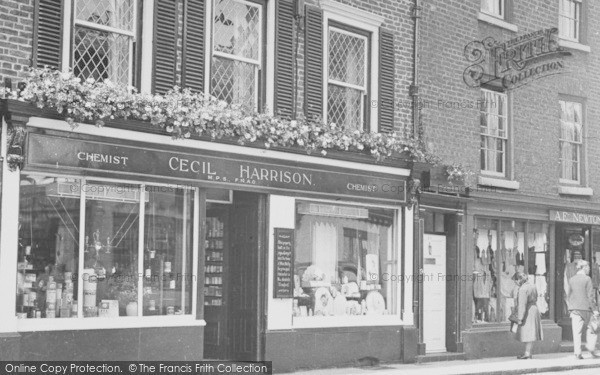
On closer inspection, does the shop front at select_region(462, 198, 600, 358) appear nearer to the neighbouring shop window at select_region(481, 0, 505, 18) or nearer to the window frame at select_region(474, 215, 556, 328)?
the window frame at select_region(474, 215, 556, 328)

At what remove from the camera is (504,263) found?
19.9 m

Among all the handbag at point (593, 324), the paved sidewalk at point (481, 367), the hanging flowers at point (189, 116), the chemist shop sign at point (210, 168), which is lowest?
the paved sidewalk at point (481, 367)

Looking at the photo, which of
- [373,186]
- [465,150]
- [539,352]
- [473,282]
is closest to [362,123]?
[373,186]

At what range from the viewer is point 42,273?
41.1ft

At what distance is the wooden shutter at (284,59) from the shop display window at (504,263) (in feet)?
18.1

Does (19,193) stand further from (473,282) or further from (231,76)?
(473,282)

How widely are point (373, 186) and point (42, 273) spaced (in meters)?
6.30

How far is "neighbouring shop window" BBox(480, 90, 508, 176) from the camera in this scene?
19688 mm

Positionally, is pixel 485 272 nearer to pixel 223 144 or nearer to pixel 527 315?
pixel 527 315

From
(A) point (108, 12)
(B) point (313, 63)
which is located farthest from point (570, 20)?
(A) point (108, 12)

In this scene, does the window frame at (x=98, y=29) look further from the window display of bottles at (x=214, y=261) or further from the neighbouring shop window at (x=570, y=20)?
the neighbouring shop window at (x=570, y=20)

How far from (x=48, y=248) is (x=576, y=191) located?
41.8 ft

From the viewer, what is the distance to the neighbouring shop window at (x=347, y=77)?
16766 mm

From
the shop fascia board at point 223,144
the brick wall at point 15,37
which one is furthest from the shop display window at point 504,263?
the brick wall at point 15,37
